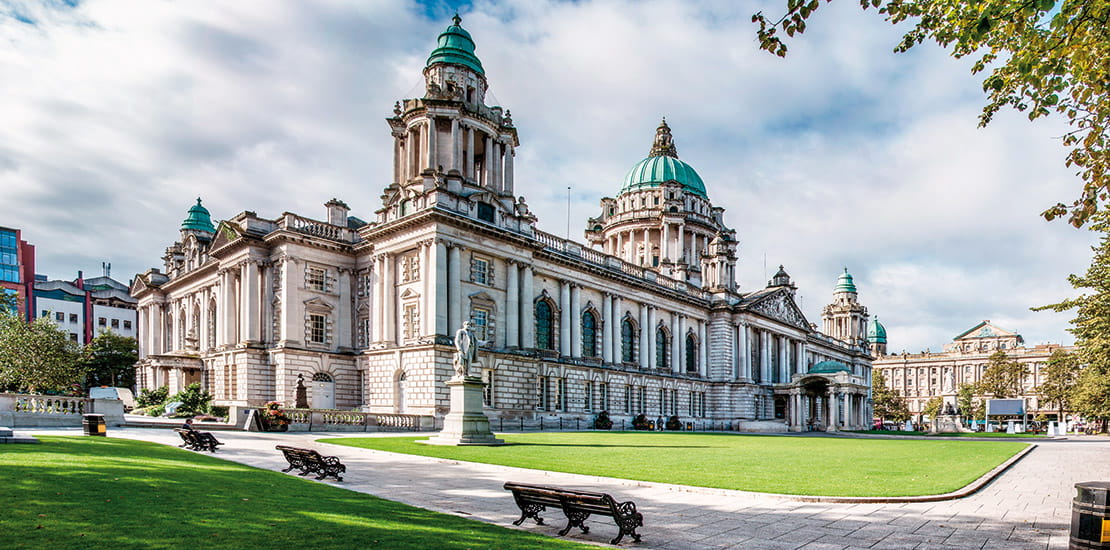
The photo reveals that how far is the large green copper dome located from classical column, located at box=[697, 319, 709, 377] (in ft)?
74.7

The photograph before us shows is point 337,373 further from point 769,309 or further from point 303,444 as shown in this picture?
point 769,309

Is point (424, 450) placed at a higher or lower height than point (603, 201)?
lower

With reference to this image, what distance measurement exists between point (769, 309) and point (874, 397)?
48980 mm

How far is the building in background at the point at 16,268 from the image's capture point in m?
90.6

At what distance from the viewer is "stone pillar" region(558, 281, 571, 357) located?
174 ft

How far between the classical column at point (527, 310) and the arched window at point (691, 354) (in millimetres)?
25260

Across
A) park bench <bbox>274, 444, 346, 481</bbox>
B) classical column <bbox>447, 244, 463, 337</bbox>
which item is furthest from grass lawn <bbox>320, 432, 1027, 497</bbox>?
classical column <bbox>447, 244, 463, 337</bbox>

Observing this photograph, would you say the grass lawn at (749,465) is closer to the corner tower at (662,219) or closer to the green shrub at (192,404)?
the green shrub at (192,404)

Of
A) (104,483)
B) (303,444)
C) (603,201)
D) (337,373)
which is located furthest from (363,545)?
(603,201)

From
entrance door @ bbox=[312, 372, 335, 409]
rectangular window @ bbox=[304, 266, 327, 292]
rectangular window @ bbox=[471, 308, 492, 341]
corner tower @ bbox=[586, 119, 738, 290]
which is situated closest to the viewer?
rectangular window @ bbox=[471, 308, 492, 341]

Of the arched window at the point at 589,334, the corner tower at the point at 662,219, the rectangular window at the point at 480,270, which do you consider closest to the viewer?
the rectangular window at the point at 480,270

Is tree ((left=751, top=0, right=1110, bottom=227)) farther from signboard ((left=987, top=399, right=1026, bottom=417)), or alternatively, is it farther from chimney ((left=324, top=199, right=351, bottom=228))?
signboard ((left=987, top=399, right=1026, bottom=417))

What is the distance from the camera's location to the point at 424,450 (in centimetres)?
2412

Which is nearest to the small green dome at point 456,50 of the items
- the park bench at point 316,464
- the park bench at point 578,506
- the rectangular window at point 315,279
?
the rectangular window at point 315,279
